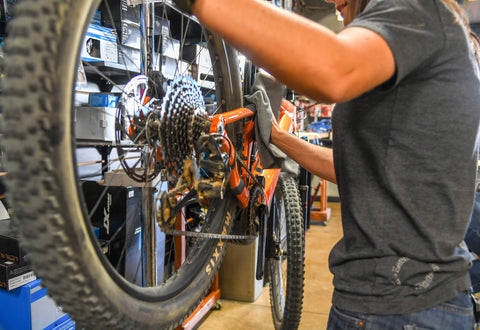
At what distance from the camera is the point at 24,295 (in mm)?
1214

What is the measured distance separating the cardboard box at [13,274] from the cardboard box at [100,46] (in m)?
0.80

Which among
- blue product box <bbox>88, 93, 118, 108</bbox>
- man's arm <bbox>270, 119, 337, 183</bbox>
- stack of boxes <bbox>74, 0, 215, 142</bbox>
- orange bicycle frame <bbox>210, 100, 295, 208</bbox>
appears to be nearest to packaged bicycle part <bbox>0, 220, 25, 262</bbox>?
stack of boxes <bbox>74, 0, 215, 142</bbox>

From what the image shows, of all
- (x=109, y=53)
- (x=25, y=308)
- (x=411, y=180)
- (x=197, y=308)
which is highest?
(x=109, y=53)

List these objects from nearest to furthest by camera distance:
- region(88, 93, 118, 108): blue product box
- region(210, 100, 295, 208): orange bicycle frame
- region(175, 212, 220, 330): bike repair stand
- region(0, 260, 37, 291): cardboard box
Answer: region(210, 100, 295, 208): orange bicycle frame
region(0, 260, 37, 291): cardboard box
region(88, 93, 118, 108): blue product box
region(175, 212, 220, 330): bike repair stand

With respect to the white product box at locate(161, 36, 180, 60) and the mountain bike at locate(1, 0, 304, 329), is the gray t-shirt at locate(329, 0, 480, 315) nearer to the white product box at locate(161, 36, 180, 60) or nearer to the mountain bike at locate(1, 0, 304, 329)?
the mountain bike at locate(1, 0, 304, 329)

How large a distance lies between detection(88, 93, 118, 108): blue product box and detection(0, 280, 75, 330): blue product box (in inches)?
25.5

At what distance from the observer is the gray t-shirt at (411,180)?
23.6 inches

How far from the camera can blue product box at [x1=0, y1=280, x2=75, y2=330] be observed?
1.22m

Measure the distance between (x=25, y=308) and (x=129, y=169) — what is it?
2.08ft

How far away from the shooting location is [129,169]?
0.98 metres

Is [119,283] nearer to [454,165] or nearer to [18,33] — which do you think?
[18,33]

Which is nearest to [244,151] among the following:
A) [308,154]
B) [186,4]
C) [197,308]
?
[308,154]

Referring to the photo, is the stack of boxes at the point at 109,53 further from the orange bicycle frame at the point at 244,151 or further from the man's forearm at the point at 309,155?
the man's forearm at the point at 309,155

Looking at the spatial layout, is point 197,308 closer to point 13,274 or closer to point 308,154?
point 13,274
